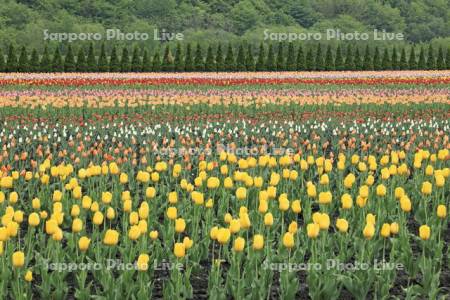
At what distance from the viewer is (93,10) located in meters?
59.7

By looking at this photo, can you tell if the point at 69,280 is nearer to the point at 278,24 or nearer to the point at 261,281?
the point at 261,281

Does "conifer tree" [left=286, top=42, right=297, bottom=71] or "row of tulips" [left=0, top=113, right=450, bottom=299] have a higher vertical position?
"conifer tree" [left=286, top=42, right=297, bottom=71]

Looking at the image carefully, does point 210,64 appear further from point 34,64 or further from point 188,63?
point 34,64

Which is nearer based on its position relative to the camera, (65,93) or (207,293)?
(207,293)

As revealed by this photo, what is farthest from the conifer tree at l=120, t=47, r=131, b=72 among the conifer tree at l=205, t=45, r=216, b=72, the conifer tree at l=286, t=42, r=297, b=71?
the conifer tree at l=286, t=42, r=297, b=71

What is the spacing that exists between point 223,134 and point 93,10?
50716 millimetres

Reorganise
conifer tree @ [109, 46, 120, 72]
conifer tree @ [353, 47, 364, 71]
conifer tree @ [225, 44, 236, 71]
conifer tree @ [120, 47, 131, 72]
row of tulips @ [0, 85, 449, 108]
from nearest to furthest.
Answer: row of tulips @ [0, 85, 449, 108] → conifer tree @ [109, 46, 120, 72] → conifer tree @ [120, 47, 131, 72] → conifer tree @ [225, 44, 236, 71] → conifer tree @ [353, 47, 364, 71]

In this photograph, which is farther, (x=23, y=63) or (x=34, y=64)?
(x=34, y=64)

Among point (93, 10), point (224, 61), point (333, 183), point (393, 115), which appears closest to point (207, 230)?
point (333, 183)

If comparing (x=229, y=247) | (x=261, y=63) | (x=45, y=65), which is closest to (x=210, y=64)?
(x=261, y=63)

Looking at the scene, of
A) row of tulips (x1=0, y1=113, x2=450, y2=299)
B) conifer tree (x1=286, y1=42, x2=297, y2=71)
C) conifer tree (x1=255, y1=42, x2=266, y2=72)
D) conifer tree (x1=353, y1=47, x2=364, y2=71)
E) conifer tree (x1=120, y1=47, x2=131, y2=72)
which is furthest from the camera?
conifer tree (x1=353, y1=47, x2=364, y2=71)

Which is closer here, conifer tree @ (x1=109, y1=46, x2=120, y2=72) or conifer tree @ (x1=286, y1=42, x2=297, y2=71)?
conifer tree @ (x1=109, y1=46, x2=120, y2=72)

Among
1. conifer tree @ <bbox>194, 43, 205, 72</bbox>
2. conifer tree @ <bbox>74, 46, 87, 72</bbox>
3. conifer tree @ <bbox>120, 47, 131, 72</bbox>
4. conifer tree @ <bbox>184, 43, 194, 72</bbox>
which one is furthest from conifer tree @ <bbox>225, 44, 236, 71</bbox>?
conifer tree @ <bbox>74, 46, 87, 72</bbox>

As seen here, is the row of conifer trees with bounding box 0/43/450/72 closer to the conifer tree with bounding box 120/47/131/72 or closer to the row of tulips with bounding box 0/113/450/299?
the conifer tree with bounding box 120/47/131/72
